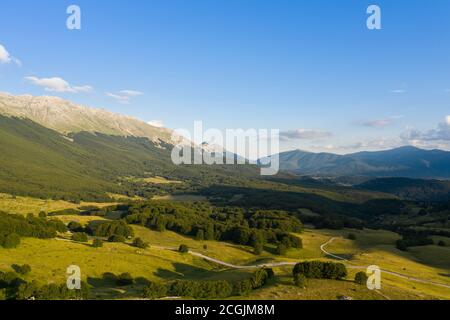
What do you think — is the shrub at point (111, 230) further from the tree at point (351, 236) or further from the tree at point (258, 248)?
the tree at point (351, 236)

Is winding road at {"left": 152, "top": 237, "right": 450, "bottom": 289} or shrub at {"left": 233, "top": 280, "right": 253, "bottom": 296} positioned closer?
shrub at {"left": 233, "top": 280, "right": 253, "bottom": 296}

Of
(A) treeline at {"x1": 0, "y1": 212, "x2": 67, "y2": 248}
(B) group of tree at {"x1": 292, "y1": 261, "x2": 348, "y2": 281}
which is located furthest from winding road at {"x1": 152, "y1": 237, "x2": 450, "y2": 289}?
(A) treeline at {"x1": 0, "y1": 212, "x2": 67, "y2": 248}

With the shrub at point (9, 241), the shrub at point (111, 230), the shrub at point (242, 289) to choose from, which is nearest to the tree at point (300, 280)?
the shrub at point (242, 289)

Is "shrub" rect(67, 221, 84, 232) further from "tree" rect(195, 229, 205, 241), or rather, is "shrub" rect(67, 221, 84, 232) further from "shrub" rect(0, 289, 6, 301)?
"shrub" rect(0, 289, 6, 301)

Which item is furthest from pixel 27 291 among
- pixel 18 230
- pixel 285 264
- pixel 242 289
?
pixel 285 264

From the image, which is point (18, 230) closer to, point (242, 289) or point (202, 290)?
point (202, 290)
